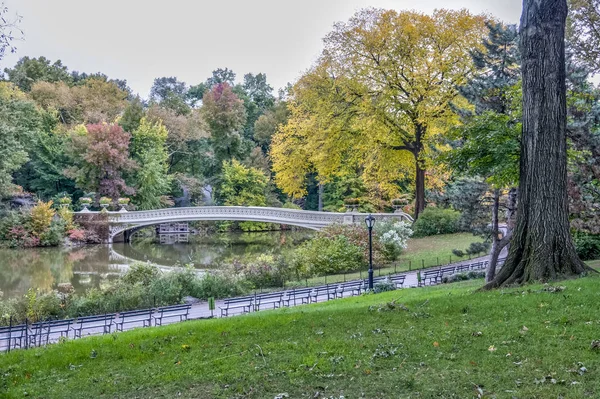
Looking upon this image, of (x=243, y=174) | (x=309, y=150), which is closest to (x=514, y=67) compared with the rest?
(x=309, y=150)

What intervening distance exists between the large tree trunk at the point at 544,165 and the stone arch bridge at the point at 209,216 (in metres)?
21.6

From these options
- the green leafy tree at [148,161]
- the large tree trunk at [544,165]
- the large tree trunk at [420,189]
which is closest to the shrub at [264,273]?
the large tree trunk at [420,189]

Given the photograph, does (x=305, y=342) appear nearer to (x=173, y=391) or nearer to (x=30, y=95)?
(x=173, y=391)

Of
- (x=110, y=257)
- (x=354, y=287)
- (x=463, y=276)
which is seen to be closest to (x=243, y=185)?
(x=110, y=257)

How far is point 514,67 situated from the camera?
1355 centimetres

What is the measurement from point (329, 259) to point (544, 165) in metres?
13.5

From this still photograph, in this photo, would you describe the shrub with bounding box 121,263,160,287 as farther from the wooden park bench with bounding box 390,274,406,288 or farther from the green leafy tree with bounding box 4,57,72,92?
the green leafy tree with bounding box 4,57,72,92

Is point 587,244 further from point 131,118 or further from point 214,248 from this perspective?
point 131,118

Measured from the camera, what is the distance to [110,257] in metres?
30.7

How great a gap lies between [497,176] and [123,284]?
40.8 feet

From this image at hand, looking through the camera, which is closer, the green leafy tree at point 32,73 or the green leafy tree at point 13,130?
the green leafy tree at point 13,130

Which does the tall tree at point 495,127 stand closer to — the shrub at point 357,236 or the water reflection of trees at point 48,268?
the shrub at point 357,236

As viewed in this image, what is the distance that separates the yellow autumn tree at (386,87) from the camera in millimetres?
25172

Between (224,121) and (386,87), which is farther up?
(224,121)
